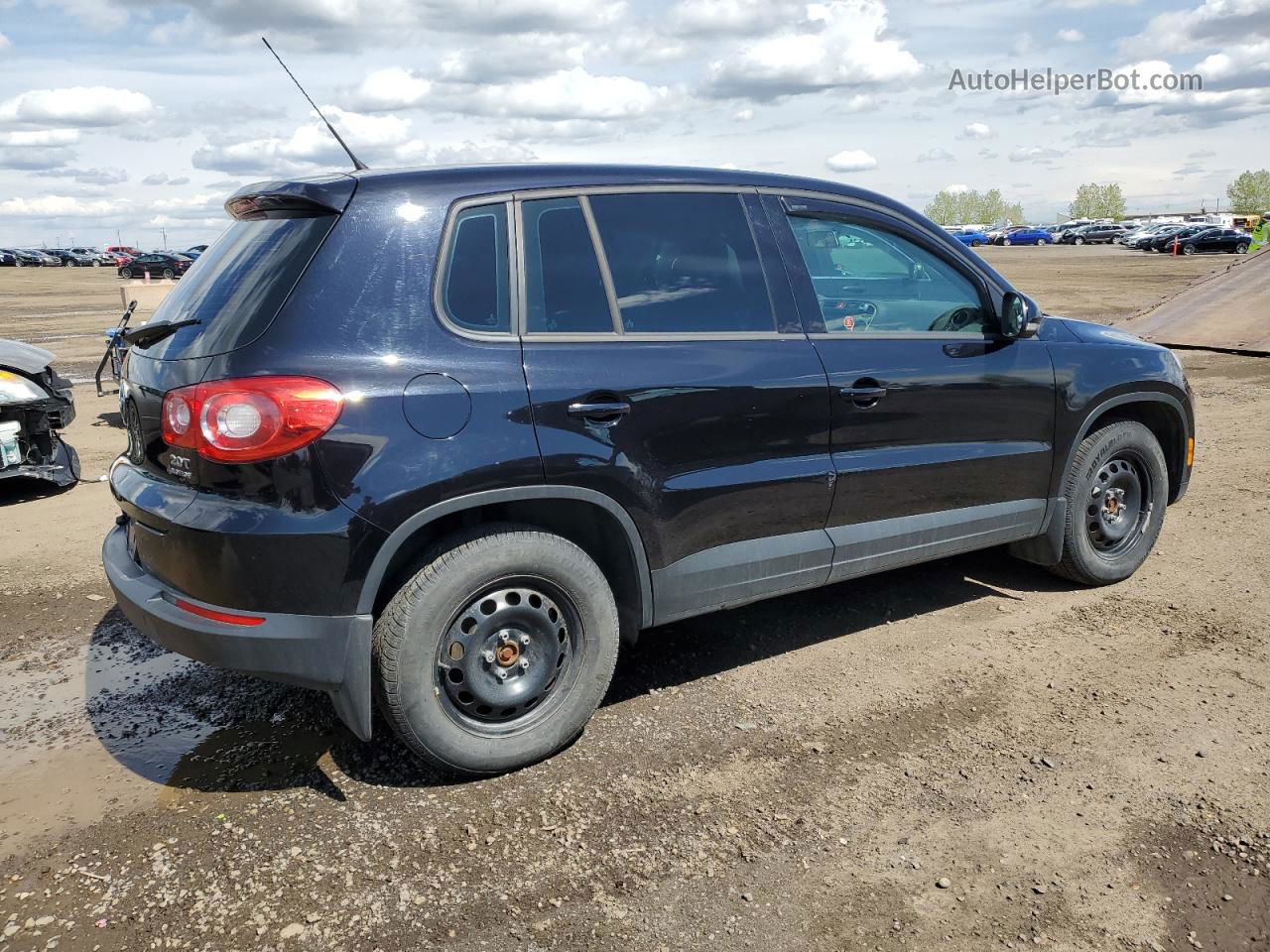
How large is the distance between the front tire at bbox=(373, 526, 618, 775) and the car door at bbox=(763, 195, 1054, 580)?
3.65 ft

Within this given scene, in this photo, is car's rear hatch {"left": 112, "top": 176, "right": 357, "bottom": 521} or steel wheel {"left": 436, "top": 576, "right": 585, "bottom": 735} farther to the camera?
steel wheel {"left": 436, "top": 576, "right": 585, "bottom": 735}

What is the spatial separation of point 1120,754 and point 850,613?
151 centimetres

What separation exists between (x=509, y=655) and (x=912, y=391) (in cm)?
187

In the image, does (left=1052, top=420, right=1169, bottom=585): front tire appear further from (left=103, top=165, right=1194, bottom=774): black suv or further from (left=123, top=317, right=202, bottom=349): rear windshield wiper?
(left=123, top=317, right=202, bottom=349): rear windshield wiper

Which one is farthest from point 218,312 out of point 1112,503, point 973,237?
point 973,237

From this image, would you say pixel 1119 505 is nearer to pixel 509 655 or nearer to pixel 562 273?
pixel 562 273

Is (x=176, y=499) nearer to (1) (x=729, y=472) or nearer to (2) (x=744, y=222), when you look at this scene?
(1) (x=729, y=472)

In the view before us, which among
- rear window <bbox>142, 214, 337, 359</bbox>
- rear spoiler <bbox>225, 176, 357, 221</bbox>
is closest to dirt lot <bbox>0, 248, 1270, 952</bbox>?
→ rear window <bbox>142, 214, 337, 359</bbox>

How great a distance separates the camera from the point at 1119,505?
16.7 ft

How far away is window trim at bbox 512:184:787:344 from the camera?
3.33 m

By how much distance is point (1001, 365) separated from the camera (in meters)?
4.37

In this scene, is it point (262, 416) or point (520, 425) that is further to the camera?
point (520, 425)

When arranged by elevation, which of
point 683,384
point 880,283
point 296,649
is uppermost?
point 880,283

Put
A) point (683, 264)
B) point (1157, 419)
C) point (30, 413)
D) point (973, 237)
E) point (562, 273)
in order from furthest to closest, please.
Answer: point (973, 237)
point (30, 413)
point (1157, 419)
point (683, 264)
point (562, 273)
